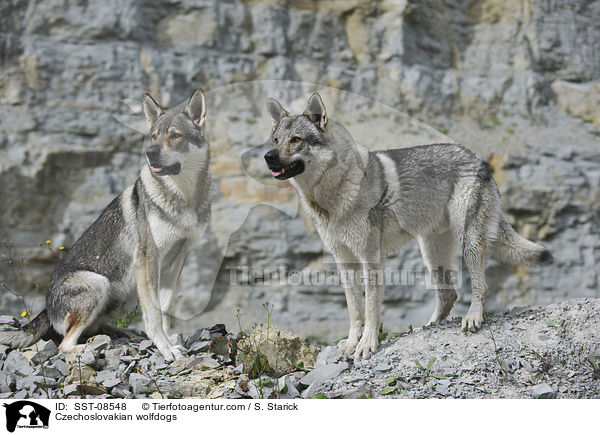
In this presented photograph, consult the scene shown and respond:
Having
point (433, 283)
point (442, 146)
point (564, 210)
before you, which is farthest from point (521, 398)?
point (564, 210)

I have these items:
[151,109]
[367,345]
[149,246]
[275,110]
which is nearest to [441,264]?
[367,345]

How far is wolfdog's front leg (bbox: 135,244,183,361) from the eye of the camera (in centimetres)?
483

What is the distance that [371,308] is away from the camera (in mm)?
4539

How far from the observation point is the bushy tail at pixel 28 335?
5.25 m

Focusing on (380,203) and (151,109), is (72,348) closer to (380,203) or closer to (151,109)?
(151,109)

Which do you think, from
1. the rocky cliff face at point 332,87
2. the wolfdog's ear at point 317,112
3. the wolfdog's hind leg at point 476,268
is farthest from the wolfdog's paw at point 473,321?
the rocky cliff face at point 332,87

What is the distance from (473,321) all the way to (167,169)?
9.52 ft

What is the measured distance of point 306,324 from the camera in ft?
24.6

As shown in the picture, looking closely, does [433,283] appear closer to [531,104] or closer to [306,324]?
[306,324]

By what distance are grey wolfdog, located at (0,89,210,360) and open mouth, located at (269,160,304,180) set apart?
2.99 feet

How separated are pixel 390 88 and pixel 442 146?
15.9ft

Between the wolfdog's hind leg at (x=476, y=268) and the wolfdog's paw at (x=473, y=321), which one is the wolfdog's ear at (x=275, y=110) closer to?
the wolfdog's hind leg at (x=476, y=268)

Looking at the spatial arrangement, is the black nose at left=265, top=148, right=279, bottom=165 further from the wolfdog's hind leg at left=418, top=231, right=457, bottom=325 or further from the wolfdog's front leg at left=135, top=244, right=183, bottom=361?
the wolfdog's hind leg at left=418, top=231, right=457, bottom=325

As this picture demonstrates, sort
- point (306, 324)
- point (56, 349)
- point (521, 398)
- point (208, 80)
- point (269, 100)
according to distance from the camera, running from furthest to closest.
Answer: point (208, 80) → point (306, 324) → point (56, 349) → point (269, 100) → point (521, 398)
